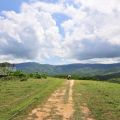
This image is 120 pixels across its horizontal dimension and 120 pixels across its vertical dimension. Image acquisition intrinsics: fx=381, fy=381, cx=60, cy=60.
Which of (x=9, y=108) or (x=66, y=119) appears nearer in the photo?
(x=66, y=119)

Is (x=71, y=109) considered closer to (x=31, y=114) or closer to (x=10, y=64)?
(x=31, y=114)

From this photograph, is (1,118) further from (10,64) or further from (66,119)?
(10,64)

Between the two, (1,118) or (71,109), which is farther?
(71,109)

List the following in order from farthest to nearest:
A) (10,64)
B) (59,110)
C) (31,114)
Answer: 1. (10,64)
2. (59,110)
3. (31,114)

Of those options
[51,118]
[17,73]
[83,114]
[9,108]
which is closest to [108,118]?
[83,114]

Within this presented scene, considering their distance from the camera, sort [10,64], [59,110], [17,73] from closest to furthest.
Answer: [59,110]
[17,73]
[10,64]

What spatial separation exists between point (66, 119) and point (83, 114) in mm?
2573

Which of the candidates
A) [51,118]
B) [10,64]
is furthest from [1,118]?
[10,64]

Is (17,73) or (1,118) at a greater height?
(17,73)

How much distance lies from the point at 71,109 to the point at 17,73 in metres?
80.3

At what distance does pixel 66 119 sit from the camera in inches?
900

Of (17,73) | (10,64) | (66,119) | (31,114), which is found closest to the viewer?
(66,119)

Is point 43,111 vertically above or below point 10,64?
below

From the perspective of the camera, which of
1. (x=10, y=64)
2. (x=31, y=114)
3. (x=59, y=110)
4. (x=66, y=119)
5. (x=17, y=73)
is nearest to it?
(x=66, y=119)
